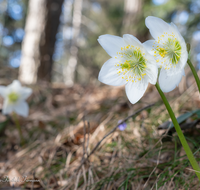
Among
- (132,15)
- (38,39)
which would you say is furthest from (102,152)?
(132,15)

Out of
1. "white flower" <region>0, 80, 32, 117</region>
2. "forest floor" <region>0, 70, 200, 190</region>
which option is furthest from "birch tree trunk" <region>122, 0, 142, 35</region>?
"white flower" <region>0, 80, 32, 117</region>

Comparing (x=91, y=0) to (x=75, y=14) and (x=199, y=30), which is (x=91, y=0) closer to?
(x=75, y=14)

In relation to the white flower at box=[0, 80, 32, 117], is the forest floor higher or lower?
lower

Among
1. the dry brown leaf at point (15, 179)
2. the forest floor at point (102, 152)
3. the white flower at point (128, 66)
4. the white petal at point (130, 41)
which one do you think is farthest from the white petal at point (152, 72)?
the dry brown leaf at point (15, 179)

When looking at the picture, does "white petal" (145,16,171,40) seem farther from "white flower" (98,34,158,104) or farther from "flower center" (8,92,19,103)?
"flower center" (8,92,19,103)

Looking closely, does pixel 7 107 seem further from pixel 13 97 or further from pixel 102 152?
pixel 102 152

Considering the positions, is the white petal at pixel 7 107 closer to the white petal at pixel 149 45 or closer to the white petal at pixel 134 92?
the white petal at pixel 134 92

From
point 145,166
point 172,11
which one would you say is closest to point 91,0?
point 172,11
